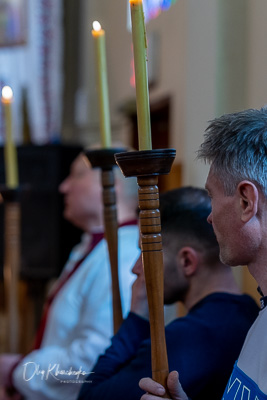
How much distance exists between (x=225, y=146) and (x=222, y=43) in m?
1.56

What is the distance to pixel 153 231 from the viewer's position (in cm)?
122

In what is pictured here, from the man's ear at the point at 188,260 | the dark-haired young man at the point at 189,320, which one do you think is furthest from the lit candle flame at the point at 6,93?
the man's ear at the point at 188,260

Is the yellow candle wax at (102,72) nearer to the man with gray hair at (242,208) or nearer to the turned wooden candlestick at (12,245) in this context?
the man with gray hair at (242,208)

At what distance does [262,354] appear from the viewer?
116cm

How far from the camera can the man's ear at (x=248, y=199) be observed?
1.18 meters

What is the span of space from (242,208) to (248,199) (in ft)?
0.08

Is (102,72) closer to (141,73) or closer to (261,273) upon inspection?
(141,73)

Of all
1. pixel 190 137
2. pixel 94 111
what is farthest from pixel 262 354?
pixel 94 111

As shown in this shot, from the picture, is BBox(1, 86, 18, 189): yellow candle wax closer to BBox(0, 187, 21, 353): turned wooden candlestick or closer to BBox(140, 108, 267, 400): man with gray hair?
BBox(0, 187, 21, 353): turned wooden candlestick

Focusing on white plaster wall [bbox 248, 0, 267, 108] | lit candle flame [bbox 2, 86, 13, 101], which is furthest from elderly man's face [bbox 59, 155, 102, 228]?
lit candle flame [bbox 2, 86, 13, 101]

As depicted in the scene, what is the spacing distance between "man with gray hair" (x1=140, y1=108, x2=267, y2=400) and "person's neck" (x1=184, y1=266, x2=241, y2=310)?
21.8 inches

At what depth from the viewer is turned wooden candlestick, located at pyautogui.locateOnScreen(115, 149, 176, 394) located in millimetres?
1218

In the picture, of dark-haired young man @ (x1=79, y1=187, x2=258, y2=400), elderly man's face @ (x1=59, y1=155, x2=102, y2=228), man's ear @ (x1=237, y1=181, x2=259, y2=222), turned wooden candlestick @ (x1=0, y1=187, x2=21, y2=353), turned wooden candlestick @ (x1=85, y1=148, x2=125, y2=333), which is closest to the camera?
man's ear @ (x1=237, y1=181, x2=259, y2=222)

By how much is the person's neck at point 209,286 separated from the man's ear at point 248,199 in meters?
0.62
